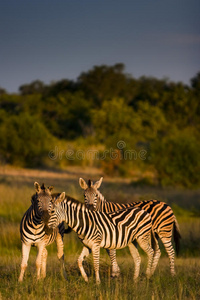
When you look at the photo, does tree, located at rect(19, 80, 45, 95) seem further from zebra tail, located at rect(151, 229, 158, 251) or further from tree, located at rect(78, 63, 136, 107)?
zebra tail, located at rect(151, 229, 158, 251)

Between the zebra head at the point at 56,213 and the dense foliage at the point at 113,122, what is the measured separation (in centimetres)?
1736

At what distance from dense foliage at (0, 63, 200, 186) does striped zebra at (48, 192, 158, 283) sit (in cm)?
1639

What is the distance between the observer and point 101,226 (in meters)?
7.66

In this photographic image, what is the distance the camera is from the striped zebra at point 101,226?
7394 mm

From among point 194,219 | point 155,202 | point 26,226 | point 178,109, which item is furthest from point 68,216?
point 178,109

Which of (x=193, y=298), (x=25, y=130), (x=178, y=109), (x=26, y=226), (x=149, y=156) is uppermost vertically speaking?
(x=178, y=109)

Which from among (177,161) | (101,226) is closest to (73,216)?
(101,226)

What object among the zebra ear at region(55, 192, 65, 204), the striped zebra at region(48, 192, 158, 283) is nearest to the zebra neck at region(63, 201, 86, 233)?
the striped zebra at region(48, 192, 158, 283)

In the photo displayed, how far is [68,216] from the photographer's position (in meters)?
7.44

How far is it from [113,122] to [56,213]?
105ft

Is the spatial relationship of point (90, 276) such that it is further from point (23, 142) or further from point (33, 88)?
point (33, 88)

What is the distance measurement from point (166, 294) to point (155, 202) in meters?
2.48

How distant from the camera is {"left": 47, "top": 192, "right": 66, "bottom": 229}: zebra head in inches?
279

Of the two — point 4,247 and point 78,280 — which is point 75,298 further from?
point 4,247
